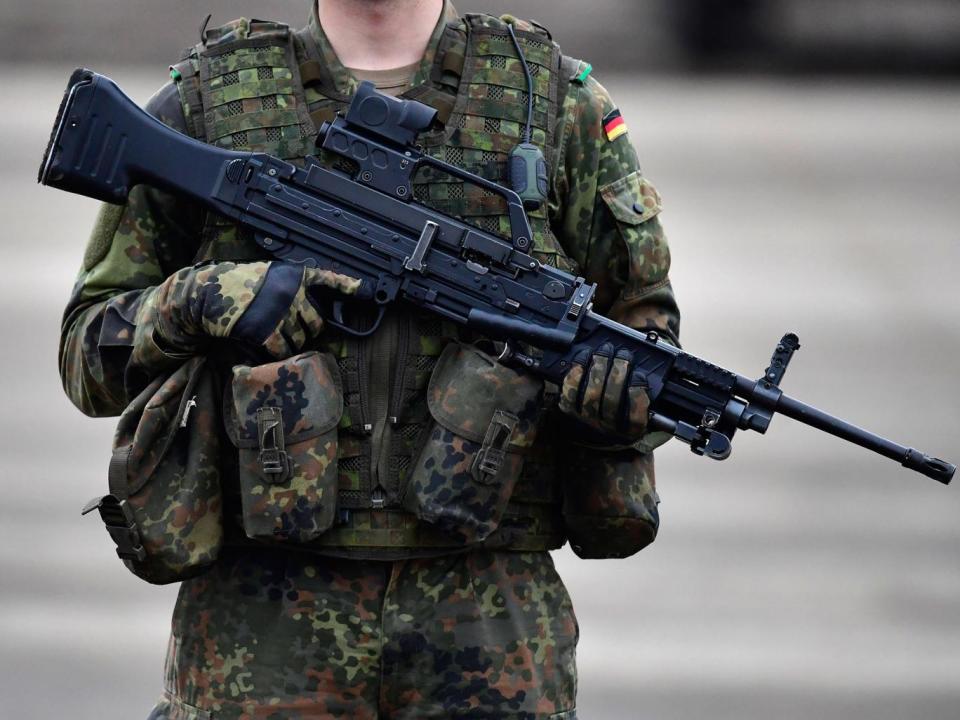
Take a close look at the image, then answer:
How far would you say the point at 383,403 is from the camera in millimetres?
2703

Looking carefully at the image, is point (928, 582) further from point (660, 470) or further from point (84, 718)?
point (84, 718)

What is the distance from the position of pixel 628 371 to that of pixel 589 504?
0.26 meters

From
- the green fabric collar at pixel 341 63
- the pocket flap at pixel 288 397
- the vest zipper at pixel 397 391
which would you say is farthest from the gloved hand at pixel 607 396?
the green fabric collar at pixel 341 63

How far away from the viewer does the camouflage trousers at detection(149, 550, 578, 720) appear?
263cm

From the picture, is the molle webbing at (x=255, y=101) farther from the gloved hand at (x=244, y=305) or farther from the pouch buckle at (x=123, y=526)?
the pouch buckle at (x=123, y=526)

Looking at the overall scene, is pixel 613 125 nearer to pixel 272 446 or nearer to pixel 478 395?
pixel 478 395

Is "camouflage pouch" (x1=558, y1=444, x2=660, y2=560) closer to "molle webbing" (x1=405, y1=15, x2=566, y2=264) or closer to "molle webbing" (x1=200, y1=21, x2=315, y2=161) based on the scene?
"molle webbing" (x1=405, y1=15, x2=566, y2=264)

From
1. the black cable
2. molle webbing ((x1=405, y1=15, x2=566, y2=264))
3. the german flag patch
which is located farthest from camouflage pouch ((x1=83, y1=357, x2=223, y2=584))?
the german flag patch

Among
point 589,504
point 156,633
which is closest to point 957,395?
point 156,633

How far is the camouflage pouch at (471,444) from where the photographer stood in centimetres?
262

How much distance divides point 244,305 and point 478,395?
368 millimetres

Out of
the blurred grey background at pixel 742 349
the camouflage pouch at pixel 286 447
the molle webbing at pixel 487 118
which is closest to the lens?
the camouflage pouch at pixel 286 447

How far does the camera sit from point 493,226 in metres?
2.74

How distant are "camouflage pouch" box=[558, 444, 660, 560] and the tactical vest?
0.03 m
